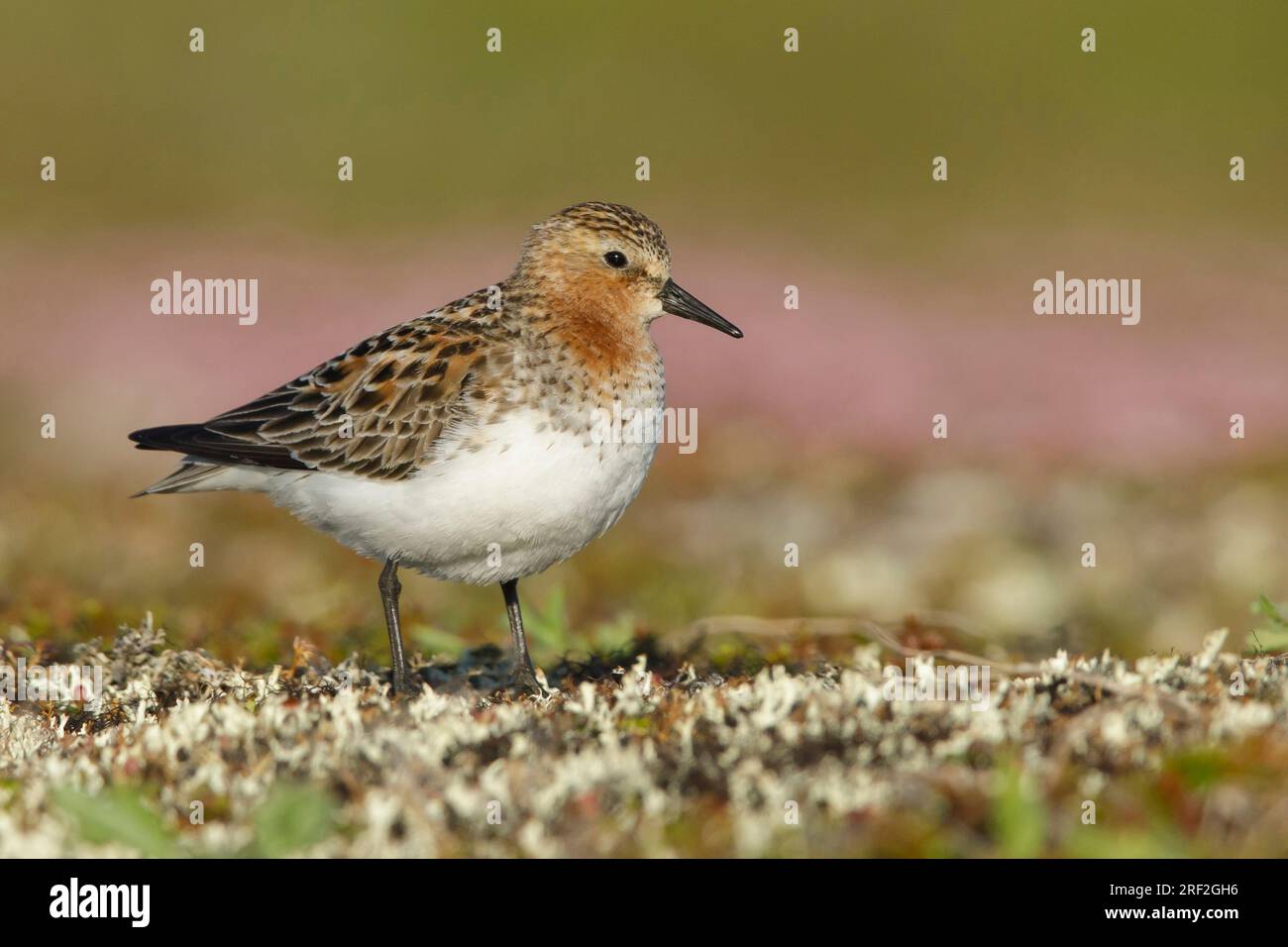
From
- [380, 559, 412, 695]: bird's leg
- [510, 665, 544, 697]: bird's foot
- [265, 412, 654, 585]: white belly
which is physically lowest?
[510, 665, 544, 697]: bird's foot

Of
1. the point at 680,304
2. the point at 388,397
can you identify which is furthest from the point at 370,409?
the point at 680,304

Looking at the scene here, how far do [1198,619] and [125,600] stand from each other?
25.6ft

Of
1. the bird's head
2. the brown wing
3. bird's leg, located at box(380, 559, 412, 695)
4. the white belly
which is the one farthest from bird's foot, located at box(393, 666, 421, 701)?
the bird's head

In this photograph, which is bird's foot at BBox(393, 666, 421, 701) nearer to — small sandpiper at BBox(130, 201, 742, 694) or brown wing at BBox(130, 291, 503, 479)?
small sandpiper at BBox(130, 201, 742, 694)

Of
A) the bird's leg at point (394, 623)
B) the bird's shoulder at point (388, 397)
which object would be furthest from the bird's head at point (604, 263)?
the bird's leg at point (394, 623)

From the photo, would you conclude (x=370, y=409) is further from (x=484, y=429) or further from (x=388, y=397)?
(x=484, y=429)

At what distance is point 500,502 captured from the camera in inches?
298

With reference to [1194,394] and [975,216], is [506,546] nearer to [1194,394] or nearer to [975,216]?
[1194,394]

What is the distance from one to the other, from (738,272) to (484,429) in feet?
53.6

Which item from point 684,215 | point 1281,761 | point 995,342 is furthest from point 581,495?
point 684,215

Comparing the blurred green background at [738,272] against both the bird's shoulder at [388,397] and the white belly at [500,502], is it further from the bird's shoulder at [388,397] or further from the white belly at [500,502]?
the bird's shoulder at [388,397]

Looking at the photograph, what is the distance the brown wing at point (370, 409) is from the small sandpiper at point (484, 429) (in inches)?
0.4

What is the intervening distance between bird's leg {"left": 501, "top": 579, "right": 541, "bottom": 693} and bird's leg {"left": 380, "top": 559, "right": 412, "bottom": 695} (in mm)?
546

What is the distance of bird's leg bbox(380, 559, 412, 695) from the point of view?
300 inches
